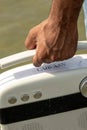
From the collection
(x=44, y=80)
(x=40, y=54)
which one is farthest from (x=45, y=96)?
(x=40, y=54)

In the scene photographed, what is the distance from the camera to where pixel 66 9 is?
1242mm

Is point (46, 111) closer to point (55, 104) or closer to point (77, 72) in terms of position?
point (55, 104)

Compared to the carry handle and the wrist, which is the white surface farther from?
the wrist

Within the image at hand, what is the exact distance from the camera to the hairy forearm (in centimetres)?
124

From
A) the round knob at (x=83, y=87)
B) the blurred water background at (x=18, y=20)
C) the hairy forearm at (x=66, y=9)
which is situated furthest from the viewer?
the blurred water background at (x=18, y=20)

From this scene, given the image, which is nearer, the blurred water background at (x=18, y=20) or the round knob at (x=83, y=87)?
the round knob at (x=83, y=87)

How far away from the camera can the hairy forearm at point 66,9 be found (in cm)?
124

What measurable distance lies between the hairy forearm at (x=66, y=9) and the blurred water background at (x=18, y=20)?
4.72ft

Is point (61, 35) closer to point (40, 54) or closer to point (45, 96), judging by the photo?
point (40, 54)

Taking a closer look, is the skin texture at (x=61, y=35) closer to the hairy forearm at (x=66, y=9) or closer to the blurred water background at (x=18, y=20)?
the hairy forearm at (x=66, y=9)

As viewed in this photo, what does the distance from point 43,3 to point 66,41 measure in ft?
6.75

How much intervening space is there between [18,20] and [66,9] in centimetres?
185

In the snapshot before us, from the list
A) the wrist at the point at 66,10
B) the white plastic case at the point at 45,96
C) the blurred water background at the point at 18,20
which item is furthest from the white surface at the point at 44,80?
the blurred water background at the point at 18,20

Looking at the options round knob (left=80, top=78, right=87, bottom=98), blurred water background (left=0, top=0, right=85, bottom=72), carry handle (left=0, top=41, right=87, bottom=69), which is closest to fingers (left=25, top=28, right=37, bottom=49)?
carry handle (left=0, top=41, right=87, bottom=69)
